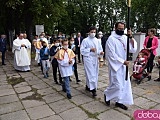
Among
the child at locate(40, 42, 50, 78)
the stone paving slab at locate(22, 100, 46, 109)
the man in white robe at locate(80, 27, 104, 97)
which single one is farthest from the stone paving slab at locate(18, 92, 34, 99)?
the child at locate(40, 42, 50, 78)

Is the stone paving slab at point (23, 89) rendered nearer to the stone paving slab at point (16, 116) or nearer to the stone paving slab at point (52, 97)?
the stone paving slab at point (52, 97)

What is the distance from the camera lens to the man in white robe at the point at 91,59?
18.6ft

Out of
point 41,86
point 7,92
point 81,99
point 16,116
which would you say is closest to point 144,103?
point 81,99

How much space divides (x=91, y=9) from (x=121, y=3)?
555 cm

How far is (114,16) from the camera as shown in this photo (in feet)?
123

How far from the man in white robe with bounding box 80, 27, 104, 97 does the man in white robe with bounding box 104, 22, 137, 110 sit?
0.96m

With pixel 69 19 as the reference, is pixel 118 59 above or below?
below

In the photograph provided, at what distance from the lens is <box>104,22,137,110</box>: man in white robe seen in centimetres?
464

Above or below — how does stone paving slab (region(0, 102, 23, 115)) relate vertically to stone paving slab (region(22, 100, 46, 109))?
below

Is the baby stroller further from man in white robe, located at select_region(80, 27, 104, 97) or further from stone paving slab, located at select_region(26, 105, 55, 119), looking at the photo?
stone paving slab, located at select_region(26, 105, 55, 119)

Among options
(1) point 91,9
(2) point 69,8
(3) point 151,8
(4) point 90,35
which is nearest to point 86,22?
(1) point 91,9

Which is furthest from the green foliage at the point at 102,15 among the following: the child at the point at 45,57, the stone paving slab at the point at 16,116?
the stone paving slab at the point at 16,116

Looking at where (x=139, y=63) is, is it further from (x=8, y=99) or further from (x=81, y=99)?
(x=8, y=99)

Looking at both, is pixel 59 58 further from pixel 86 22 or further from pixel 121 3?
pixel 121 3
